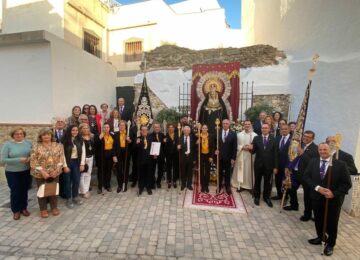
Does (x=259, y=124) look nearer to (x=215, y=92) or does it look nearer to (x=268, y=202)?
(x=268, y=202)

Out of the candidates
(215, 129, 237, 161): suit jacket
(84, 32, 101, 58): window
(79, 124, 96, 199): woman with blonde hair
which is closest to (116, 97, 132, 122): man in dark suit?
(79, 124, 96, 199): woman with blonde hair

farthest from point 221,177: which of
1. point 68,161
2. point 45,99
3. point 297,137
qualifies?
point 45,99

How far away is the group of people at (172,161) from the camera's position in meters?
3.54

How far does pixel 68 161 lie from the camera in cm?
442

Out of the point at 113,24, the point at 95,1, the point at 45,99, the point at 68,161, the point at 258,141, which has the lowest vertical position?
the point at 68,161

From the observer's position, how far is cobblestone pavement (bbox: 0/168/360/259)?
3262mm

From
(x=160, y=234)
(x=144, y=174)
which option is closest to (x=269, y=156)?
(x=160, y=234)

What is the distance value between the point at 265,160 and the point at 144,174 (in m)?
2.63

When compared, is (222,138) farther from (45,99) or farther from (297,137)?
(45,99)

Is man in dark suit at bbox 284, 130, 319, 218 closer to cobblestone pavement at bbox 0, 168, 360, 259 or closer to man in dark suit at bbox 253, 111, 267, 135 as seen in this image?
cobblestone pavement at bbox 0, 168, 360, 259

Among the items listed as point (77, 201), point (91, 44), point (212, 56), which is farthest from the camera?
point (91, 44)

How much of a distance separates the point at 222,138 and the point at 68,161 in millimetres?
3246

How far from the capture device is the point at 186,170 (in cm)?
560

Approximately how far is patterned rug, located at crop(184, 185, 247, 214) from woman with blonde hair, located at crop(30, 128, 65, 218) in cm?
253
